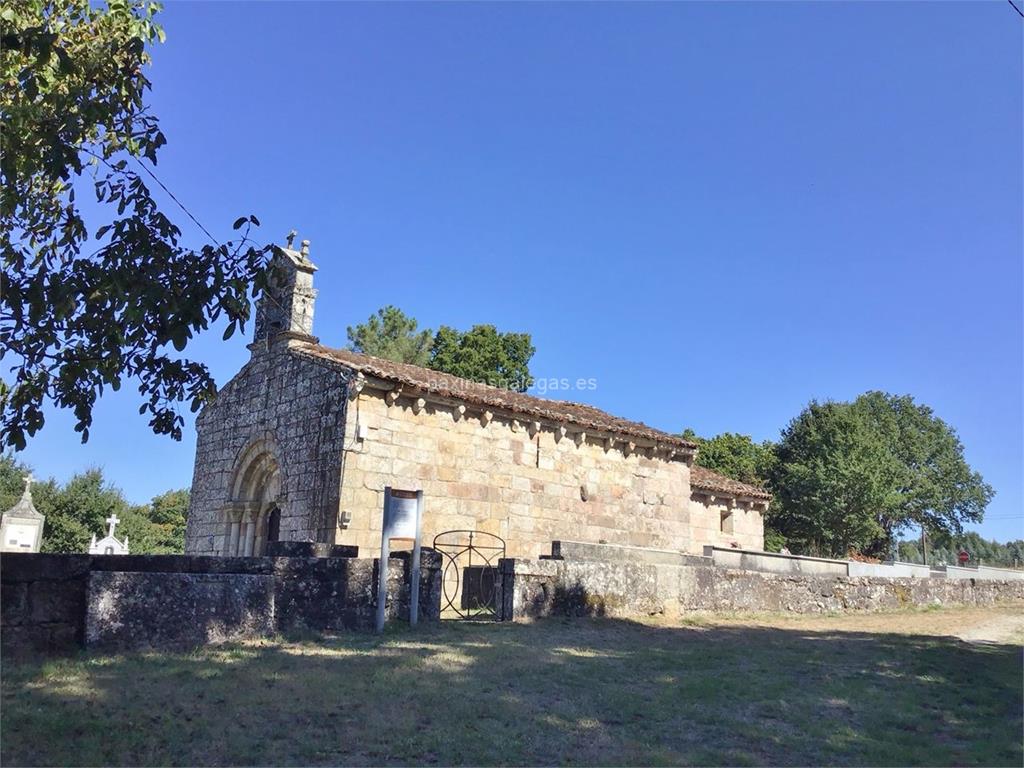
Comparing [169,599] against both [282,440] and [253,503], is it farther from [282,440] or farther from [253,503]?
[253,503]

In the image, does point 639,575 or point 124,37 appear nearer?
point 124,37

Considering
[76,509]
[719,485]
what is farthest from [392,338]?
[719,485]

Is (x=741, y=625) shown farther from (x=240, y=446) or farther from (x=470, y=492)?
(x=240, y=446)

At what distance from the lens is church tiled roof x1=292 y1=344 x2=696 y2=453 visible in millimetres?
14719

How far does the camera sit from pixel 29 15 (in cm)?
772

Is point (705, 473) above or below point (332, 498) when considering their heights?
above

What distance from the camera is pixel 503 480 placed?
51.6ft

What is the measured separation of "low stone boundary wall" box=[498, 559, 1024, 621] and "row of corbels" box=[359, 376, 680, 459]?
16.2ft

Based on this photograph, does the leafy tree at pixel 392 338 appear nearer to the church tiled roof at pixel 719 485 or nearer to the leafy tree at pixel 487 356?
the leafy tree at pixel 487 356

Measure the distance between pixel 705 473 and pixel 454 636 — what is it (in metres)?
17.0

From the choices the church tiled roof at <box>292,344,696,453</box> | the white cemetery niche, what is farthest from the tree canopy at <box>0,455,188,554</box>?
the church tiled roof at <box>292,344,696,453</box>

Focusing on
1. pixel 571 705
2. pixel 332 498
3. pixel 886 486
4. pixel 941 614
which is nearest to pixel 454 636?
pixel 571 705

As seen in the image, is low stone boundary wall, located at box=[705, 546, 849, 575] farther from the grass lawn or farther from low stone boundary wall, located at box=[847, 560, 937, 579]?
the grass lawn

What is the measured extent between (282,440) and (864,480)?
105 ft
